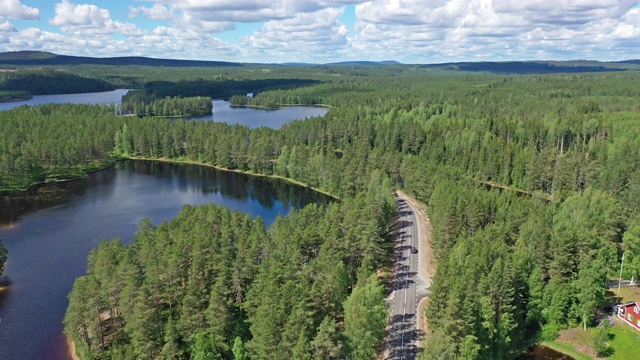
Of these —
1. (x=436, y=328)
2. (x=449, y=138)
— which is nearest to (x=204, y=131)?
(x=449, y=138)

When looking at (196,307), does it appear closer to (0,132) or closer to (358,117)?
(0,132)

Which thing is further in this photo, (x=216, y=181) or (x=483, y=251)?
(x=216, y=181)

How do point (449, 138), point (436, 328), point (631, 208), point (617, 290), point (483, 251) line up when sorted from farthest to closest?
point (449, 138)
point (631, 208)
point (617, 290)
point (483, 251)
point (436, 328)

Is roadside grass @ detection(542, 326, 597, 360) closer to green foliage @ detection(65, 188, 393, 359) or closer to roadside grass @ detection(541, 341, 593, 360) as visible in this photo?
roadside grass @ detection(541, 341, 593, 360)

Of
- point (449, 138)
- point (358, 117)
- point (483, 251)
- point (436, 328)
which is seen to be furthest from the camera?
point (358, 117)

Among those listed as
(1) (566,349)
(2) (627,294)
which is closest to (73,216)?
(1) (566,349)
